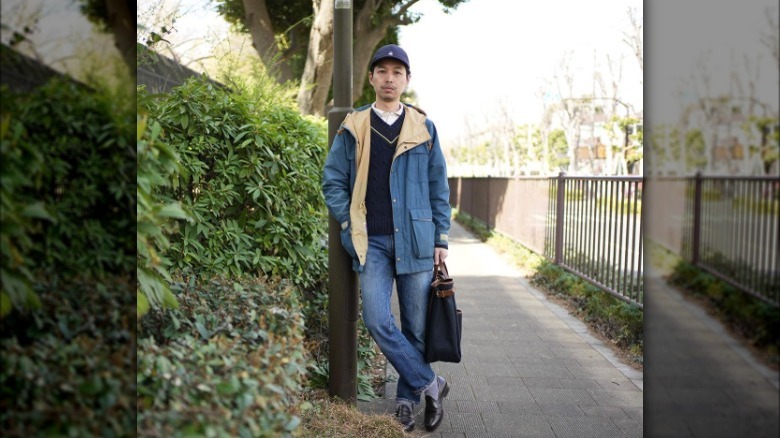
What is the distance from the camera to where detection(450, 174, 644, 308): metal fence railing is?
6683 mm

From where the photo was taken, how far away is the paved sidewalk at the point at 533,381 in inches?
165

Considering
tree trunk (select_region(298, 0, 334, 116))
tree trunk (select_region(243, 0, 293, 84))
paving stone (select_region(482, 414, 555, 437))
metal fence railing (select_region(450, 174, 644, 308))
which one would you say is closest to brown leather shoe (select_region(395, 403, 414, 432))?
paving stone (select_region(482, 414, 555, 437))


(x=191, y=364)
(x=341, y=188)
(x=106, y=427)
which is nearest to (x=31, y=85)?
(x=106, y=427)

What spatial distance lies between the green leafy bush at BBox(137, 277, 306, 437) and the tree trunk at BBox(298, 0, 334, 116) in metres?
8.54

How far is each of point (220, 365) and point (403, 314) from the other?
5.77ft

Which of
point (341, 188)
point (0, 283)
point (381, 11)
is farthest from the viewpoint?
point (381, 11)

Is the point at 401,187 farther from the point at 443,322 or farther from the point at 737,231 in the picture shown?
the point at 737,231

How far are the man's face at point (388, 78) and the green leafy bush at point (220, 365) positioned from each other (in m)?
1.20

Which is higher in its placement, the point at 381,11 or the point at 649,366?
the point at 381,11

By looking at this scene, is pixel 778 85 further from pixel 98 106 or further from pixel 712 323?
pixel 98 106

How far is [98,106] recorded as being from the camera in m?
1.83

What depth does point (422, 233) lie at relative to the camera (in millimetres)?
3830

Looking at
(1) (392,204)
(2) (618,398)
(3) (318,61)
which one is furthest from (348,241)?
(3) (318,61)

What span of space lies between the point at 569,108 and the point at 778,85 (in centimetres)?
4509
